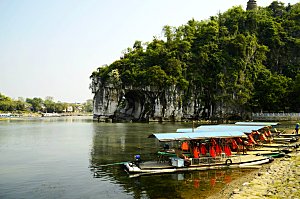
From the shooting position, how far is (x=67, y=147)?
111 ft

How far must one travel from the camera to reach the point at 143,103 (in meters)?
89.0

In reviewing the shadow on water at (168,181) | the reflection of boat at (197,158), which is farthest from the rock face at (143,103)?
the shadow on water at (168,181)

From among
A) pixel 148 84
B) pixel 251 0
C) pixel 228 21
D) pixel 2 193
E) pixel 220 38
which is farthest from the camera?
pixel 251 0

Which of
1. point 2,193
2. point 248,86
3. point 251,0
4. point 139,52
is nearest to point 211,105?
point 248,86

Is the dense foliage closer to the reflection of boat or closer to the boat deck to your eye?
the reflection of boat

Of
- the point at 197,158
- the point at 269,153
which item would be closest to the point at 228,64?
the point at 269,153

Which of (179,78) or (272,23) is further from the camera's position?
(272,23)

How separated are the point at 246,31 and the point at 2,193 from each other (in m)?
91.1

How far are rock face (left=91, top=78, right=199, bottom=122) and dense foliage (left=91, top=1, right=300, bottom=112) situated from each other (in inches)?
85.7

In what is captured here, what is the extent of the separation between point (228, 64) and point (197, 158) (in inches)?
2757

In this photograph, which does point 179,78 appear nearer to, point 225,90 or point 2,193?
point 225,90

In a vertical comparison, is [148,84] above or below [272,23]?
below

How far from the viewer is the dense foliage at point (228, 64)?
80438 millimetres

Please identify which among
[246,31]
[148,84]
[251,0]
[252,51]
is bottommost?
[148,84]
